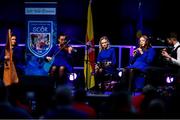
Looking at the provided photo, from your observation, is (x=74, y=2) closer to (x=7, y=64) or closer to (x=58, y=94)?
(x=7, y=64)

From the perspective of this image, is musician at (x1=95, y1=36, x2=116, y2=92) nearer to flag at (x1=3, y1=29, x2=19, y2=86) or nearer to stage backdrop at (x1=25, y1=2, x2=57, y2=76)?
stage backdrop at (x1=25, y1=2, x2=57, y2=76)

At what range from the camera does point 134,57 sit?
1137 cm

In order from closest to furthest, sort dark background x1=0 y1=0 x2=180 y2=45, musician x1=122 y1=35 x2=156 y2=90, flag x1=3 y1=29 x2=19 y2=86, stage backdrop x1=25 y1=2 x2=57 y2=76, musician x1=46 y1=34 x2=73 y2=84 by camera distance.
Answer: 1. musician x1=122 y1=35 x2=156 y2=90
2. flag x1=3 y1=29 x2=19 y2=86
3. musician x1=46 y1=34 x2=73 y2=84
4. stage backdrop x1=25 y1=2 x2=57 y2=76
5. dark background x1=0 y1=0 x2=180 y2=45

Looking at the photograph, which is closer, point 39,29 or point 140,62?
point 140,62

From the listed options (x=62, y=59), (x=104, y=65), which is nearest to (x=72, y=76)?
(x=62, y=59)

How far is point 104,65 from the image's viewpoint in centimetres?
1139

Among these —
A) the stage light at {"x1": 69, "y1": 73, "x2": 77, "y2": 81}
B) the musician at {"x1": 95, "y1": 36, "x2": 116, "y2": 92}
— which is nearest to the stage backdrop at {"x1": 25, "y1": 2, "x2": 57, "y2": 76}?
the stage light at {"x1": 69, "y1": 73, "x2": 77, "y2": 81}

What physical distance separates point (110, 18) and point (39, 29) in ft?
9.23

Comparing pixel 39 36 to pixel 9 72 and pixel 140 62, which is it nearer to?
pixel 9 72

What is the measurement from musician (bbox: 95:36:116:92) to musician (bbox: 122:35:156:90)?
0.41m

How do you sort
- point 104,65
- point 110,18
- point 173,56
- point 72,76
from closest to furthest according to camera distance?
point 173,56, point 104,65, point 72,76, point 110,18

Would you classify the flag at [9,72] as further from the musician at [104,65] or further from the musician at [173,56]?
the musician at [173,56]

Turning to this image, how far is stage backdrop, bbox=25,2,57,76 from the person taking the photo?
12.0 meters

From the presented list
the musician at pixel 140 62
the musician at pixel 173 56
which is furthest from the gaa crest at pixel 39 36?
the musician at pixel 173 56
